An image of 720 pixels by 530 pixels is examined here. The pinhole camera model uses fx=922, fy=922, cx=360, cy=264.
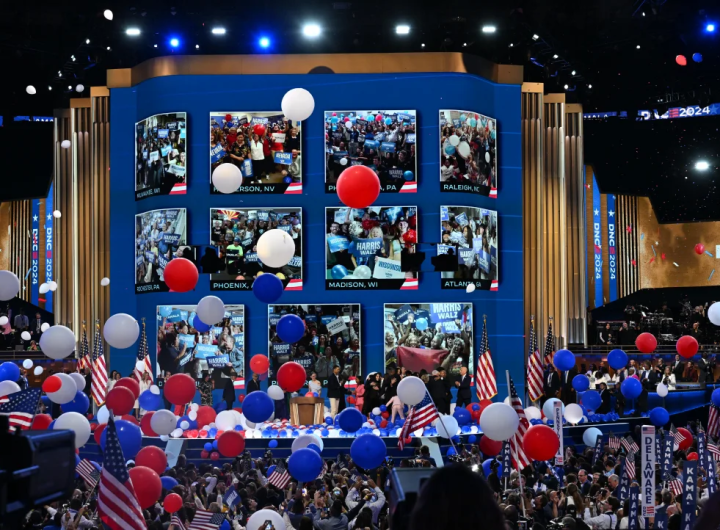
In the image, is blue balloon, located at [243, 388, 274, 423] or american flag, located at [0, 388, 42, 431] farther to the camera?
blue balloon, located at [243, 388, 274, 423]

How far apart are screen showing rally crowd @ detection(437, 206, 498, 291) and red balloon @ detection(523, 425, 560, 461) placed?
36.8 ft

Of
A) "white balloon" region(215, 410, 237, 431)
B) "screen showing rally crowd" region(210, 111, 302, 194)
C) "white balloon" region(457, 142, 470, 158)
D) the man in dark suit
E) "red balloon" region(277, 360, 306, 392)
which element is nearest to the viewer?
"red balloon" region(277, 360, 306, 392)

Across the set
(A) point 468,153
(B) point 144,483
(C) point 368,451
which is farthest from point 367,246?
(B) point 144,483

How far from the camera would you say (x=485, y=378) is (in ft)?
56.5

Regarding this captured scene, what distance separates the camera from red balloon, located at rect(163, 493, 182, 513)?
30.5 ft

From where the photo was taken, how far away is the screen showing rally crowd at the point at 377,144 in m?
21.0

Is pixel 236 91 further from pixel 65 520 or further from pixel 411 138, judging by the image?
pixel 65 520

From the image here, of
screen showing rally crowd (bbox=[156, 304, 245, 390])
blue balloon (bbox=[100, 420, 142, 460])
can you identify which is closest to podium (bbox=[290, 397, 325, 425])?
screen showing rally crowd (bbox=[156, 304, 245, 390])

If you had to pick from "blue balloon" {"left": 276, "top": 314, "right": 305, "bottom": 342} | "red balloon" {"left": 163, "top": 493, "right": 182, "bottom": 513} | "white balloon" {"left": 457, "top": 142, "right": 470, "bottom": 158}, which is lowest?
"red balloon" {"left": 163, "top": 493, "right": 182, "bottom": 513}

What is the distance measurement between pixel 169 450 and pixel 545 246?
12699mm

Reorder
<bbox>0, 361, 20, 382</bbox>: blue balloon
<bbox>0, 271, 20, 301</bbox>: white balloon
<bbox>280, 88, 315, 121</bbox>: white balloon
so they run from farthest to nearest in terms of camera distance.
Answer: <bbox>280, 88, 315, 121</bbox>: white balloon < <bbox>0, 361, 20, 382</bbox>: blue balloon < <bbox>0, 271, 20, 301</bbox>: white balloon

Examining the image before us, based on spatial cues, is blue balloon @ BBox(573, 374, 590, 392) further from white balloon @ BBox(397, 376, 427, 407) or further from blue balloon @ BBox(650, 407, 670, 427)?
white balloon @ BBox(397, 376, 427, 407)

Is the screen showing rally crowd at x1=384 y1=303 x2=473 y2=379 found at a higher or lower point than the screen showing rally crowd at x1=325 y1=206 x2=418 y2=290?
lower

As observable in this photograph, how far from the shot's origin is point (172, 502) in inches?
366
